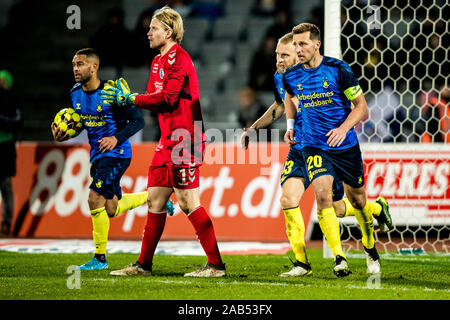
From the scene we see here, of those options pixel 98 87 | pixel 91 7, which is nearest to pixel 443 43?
pixel 98 87

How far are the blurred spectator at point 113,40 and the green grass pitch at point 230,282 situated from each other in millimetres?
6240

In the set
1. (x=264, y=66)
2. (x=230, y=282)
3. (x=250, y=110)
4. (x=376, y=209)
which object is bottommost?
(x=230, y=282)

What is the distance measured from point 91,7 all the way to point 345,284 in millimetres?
12295

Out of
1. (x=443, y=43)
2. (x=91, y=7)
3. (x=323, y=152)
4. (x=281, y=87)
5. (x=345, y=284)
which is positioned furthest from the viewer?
(x=91, y=7)

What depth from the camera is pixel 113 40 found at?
44.4ft

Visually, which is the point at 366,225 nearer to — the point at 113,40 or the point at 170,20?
the point at 170,20

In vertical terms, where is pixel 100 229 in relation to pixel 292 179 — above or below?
below

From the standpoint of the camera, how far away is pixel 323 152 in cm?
625

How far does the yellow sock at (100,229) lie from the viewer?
6945 millimetres

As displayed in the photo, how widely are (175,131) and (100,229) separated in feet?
4.64

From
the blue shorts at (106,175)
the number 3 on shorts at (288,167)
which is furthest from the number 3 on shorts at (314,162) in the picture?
the blue shorts at (106,175)

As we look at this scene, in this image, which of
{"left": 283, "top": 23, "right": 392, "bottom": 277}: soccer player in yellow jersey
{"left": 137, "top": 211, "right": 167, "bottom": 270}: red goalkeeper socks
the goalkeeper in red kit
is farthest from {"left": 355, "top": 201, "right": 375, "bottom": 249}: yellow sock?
{"left": 137, "top": 211, "right": 167, "bottom": 270}: red goalkeeper socks

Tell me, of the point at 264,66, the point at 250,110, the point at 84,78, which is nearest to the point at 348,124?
the point at 84,78

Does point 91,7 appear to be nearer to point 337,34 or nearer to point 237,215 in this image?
point 237,215
